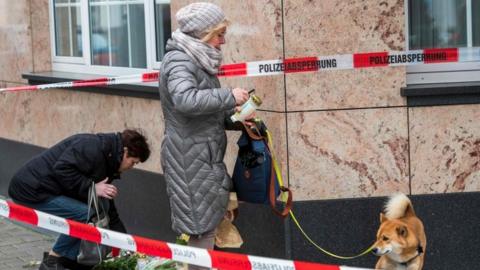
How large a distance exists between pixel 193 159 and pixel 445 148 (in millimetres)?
1836

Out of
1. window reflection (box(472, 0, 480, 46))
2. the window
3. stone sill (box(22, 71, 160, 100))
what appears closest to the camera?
window reflection (box(472, 0, 480, 46))

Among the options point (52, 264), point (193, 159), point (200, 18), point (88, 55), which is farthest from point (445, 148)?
point (88, 55)

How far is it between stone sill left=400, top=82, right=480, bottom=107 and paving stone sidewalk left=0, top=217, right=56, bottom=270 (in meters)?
3.19

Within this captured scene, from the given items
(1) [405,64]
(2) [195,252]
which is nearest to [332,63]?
(1) [405,64]

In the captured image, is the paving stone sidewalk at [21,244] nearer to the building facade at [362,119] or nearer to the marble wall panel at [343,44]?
the building facade at [362,119]

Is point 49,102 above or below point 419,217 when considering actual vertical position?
above

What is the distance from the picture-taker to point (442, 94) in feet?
22.1

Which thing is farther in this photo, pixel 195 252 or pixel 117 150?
pixel 117 150

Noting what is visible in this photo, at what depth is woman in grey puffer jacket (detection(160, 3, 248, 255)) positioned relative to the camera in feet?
19.1

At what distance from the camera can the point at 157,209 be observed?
8.27m

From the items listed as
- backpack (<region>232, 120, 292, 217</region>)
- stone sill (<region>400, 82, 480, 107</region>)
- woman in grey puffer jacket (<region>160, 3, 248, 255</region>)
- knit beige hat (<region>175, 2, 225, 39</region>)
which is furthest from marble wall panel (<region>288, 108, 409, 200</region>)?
knit beige hat (<region>175, 2, 225, 39</region>)

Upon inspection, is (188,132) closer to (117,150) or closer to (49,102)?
(117,150)

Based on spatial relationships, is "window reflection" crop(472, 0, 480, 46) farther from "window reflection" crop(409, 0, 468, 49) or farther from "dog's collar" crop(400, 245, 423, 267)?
"dog's collar" crop(400, 245, 423, 267)

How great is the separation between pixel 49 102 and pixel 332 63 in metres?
4.05
